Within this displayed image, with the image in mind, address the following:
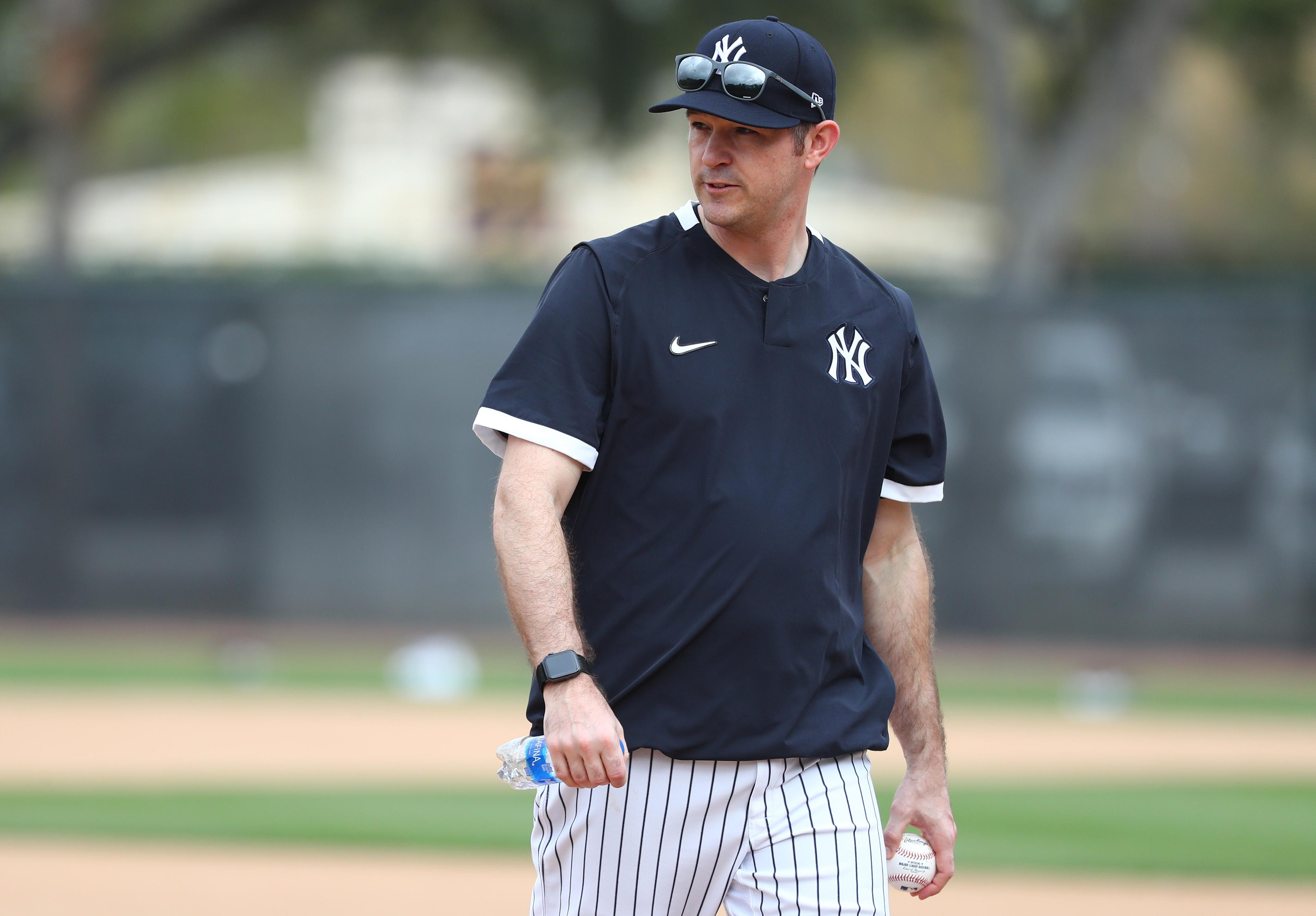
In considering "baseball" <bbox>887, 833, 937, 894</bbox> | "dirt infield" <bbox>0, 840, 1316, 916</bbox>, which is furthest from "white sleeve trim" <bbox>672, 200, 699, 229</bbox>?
"dirt infield" <bbox>0, 840, 1316, 916</bbox>

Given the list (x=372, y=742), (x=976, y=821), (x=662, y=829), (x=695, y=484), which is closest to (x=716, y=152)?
(x=695, y=484)

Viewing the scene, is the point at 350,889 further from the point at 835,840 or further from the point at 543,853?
the point at 835,840

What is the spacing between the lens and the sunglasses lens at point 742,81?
125 inches

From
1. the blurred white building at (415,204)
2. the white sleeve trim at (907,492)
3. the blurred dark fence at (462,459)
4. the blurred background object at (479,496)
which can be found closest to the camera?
the white sleeve trim at (907,492)

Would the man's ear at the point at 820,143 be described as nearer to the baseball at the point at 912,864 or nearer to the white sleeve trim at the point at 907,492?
the white sleeve trim at the point at 907,492

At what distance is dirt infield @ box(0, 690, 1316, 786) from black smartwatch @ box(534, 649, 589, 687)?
255 inches

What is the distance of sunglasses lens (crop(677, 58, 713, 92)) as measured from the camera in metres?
3.21

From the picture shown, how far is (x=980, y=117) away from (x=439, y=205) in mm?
29557

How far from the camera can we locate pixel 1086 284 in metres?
22.8

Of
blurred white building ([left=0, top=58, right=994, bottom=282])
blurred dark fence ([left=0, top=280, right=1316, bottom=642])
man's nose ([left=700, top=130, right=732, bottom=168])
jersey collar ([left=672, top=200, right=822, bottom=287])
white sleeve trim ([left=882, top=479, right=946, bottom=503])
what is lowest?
white sleeve trim ([left=882, top=479, right=946, bottom=503])

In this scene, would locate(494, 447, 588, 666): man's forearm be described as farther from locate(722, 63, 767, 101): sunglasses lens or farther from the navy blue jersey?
locate(722, 63, 767, 101): sunglasses lens

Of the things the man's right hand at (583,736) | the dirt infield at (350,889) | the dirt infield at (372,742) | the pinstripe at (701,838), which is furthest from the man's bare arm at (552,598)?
the dirt infield at (372,742)

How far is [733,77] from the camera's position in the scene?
319 centimetres

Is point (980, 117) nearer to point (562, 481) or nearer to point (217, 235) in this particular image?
point (562, 481)
